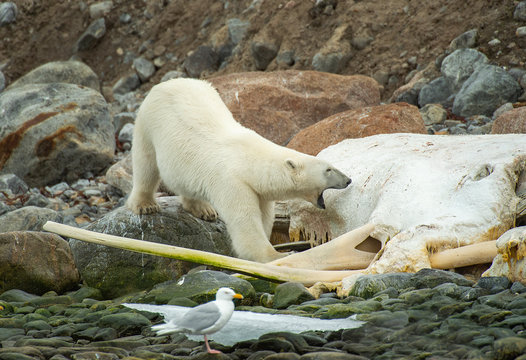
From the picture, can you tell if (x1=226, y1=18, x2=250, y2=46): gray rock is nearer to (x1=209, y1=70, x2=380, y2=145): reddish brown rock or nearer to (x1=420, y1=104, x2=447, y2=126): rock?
(x1=209, y1=70, x2=380, y2=145): reddish brown rock

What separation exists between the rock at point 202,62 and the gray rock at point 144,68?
1.41 meters

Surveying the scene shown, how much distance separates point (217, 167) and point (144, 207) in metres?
1.20

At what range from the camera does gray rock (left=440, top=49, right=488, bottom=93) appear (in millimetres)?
11922

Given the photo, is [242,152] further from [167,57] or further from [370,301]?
[167,57]

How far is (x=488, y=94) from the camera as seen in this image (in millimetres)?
10938

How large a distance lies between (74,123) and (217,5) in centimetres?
778

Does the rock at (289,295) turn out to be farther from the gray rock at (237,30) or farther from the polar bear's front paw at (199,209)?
the gray rock at (237,30)

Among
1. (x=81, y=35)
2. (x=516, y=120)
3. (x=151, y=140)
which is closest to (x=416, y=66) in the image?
(x=516, y=120)

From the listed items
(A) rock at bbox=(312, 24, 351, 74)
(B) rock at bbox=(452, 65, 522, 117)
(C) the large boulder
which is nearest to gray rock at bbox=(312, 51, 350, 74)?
(A) rock at bbox=(312, 24, 351, 74)

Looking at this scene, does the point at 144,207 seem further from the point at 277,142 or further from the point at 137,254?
the point at 277,142

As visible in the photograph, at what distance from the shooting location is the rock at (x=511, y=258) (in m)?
4.63

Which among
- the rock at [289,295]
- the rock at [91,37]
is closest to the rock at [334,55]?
the rock at [91,37]

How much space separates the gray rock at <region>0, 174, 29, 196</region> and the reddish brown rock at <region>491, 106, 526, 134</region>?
308 inches

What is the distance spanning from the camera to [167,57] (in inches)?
721
